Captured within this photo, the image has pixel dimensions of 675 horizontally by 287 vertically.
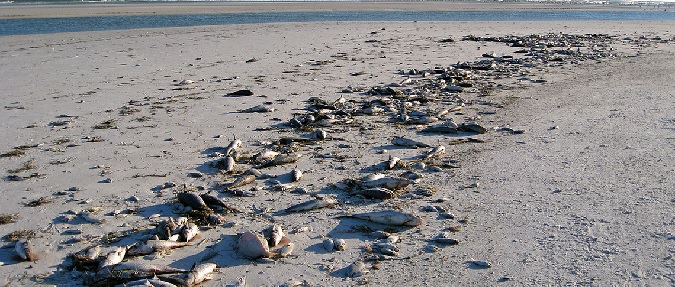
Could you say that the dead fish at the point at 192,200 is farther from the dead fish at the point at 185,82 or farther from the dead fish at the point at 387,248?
the dead fish at the point at 185,82

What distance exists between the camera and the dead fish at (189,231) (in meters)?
4.14

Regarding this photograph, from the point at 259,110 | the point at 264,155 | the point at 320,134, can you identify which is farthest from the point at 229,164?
the point at 259,110

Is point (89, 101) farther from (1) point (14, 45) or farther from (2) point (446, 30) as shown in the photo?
(2) point (446, 30)

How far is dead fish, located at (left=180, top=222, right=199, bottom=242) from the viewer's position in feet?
13.6

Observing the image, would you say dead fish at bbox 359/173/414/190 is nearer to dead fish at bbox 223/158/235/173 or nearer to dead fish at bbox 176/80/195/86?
dead fish at bbox 223/158/235/173

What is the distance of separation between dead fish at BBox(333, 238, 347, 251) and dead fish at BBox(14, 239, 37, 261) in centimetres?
196

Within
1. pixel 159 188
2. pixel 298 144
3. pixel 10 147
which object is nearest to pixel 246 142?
pixel 298 144

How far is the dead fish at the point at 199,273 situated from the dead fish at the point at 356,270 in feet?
2.79

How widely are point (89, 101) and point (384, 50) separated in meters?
8.85

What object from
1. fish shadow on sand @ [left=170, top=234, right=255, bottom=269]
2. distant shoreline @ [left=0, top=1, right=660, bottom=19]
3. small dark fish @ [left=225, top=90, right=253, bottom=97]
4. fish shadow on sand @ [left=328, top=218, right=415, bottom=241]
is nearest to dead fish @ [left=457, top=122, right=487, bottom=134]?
fish shadow on sand @ [left=328, top=218, right=415, bottom=241]

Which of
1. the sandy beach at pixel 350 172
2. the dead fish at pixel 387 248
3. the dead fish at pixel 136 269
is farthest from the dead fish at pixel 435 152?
the dead fish at pixel 136 269

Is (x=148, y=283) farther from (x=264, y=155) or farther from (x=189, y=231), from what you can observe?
(x=264, y=155)

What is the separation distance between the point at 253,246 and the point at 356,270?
71cm

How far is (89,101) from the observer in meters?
8.96
